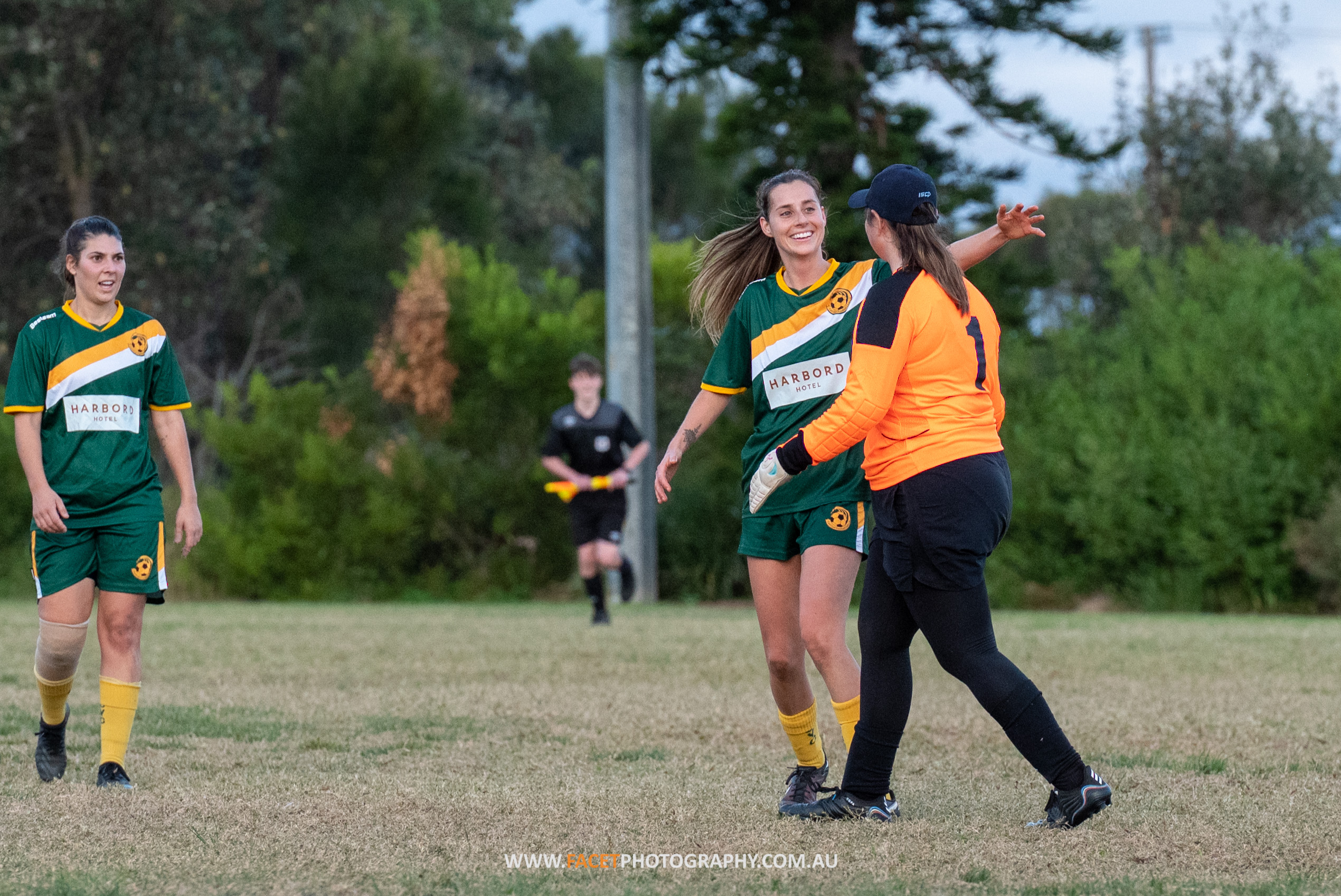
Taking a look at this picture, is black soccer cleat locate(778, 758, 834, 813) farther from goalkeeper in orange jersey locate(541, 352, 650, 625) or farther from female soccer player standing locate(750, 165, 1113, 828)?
goalkeeper in orange jersey locate(541, 352, 650, 625)

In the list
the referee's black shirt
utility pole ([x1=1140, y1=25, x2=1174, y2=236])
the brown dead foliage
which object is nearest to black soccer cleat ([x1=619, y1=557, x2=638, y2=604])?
the referee's black shirt

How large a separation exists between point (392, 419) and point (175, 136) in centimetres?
822

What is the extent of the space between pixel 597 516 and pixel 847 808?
927 centimetres

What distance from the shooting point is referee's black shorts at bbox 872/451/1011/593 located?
4.26 meters

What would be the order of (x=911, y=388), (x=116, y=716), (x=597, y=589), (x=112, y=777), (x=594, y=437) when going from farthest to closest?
(x=597, y=589) → (x=594, y=437) → (x=116, y=716) → (x=112, y=777) → (x=911, y=388)

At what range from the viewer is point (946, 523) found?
168 inches

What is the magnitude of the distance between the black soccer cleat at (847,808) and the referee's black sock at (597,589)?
9284 mm

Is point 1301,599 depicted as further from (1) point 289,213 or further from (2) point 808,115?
(1) point 289,213

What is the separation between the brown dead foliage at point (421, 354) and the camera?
20.8m

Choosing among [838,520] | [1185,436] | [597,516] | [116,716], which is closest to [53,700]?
[116,716]

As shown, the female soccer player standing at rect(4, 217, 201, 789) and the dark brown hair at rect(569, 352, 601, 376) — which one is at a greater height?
the dark brown hair at rect(569, 352, 601, 376)

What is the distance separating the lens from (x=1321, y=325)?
55.5 feet

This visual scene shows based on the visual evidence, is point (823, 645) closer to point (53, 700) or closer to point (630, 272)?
point (53, 700)

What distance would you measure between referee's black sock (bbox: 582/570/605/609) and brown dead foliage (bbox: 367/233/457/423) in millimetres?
7523
